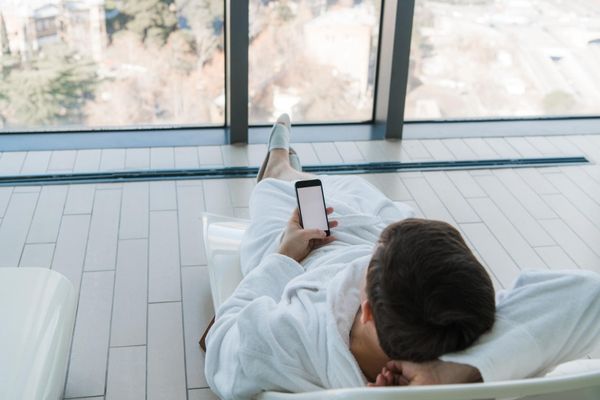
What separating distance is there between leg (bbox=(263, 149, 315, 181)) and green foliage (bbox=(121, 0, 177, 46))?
1.03 meters

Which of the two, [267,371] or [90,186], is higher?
[267,371]

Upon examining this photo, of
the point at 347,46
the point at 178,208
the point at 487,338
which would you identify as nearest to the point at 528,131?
the point at 347,46

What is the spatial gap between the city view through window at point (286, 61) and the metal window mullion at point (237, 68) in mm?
131

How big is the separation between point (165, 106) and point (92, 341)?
153 cm

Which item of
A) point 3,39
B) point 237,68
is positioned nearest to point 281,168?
point 237,68

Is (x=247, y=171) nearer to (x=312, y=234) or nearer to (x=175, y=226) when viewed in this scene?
(x=175, y=226)

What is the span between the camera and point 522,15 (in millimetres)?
3469

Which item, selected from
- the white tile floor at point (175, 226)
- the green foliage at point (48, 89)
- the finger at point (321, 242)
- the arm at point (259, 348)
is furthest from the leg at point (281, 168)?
the green foliage at point (48, 89)

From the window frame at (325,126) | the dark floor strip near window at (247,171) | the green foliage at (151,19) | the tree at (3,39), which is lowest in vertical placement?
the dark floor strip near window at (247,171)

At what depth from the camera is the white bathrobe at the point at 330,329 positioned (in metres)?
1.17

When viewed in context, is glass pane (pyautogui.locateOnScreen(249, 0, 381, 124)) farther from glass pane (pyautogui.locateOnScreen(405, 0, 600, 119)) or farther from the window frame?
glass pane (pyautogui.locateOnScreen(405, 0, 600, 119))

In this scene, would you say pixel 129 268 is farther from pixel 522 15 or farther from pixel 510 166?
pixel 522 15

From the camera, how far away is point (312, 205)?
6.18ft

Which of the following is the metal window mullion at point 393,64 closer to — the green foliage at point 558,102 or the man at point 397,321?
the green foliage at point 558,102
